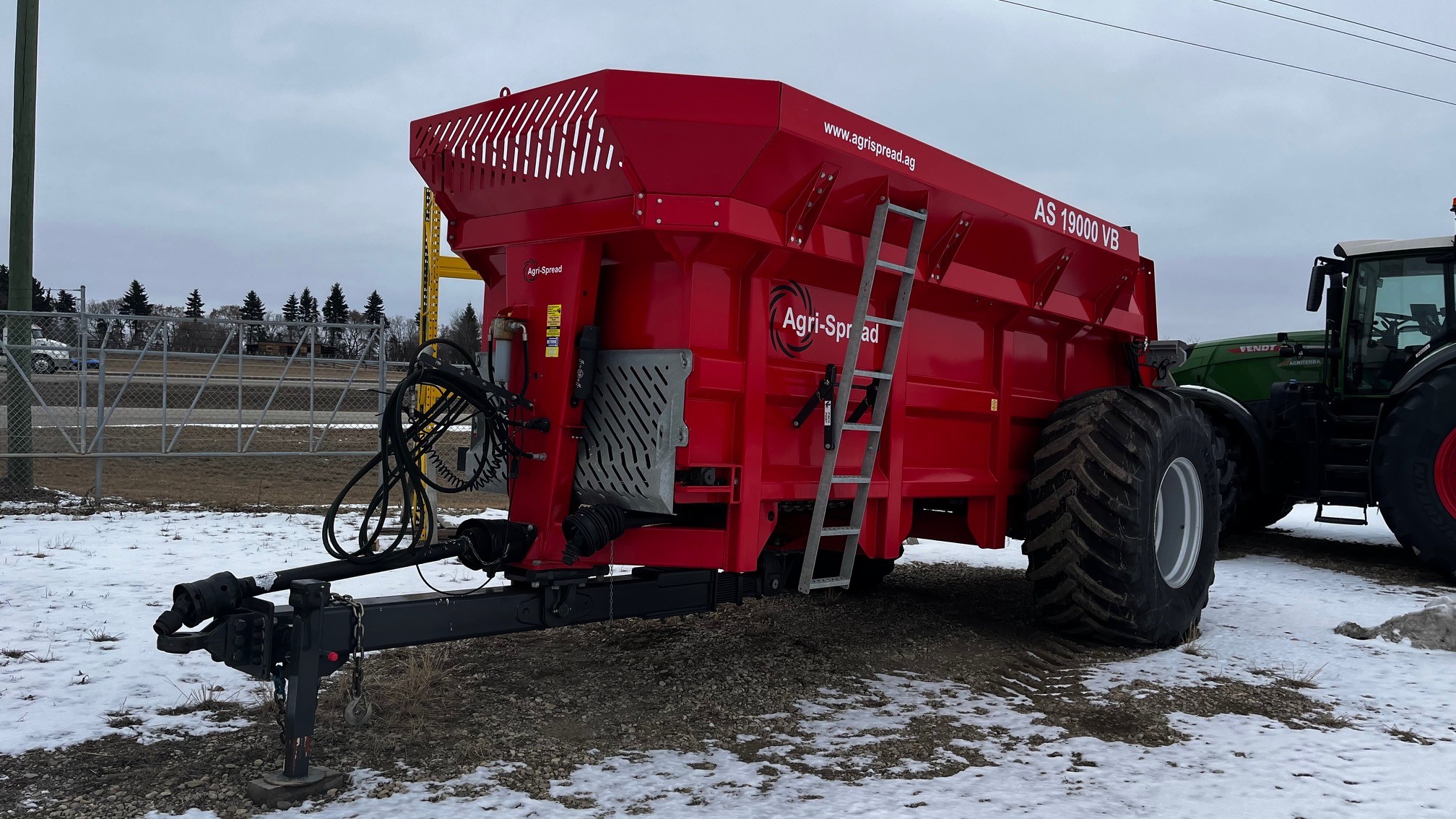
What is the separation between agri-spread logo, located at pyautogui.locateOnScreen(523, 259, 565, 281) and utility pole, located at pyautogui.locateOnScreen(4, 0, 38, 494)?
9.13 m

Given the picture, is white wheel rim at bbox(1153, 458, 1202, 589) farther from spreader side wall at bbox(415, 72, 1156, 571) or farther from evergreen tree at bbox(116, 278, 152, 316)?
evergreen tree at bbox(116, 278, 152, 316)

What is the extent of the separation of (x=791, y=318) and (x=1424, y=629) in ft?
14.1

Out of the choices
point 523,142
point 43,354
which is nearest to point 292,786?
point 523,142

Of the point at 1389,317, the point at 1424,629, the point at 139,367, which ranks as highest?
the point at 1389,317

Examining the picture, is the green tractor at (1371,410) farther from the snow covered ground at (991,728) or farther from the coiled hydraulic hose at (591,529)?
the coiled hydraulic hose at (591,529)

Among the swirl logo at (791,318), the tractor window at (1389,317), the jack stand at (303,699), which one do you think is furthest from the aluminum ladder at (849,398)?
the tractor window at (1389,317)

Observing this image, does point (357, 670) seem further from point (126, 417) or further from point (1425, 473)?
point (126, 417)

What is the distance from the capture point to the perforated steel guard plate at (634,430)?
4.04 metres

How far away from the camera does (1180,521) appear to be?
20.9 feet

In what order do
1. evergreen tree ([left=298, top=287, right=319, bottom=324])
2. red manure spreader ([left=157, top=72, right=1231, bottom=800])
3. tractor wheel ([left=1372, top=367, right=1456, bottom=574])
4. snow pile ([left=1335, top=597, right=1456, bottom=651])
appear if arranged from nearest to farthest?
red manure spreader ([left=157, top=72, right=1231, bottom=800]) → snow pile ([left=1335, top=597, right=1456, bottom=651]) → tractor wheel ([left=1372, top=367, right=1456, bottom=574]) → evergreen tree ([left=298, top=287, right=319, bottom=324])

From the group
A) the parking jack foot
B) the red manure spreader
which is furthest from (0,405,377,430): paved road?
the parking jack foot

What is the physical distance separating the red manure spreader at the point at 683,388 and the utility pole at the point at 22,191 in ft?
27.9

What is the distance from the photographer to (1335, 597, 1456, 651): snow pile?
5.79m

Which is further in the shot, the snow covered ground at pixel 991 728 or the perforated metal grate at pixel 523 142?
the perforated metal grate at pixel 523 142
